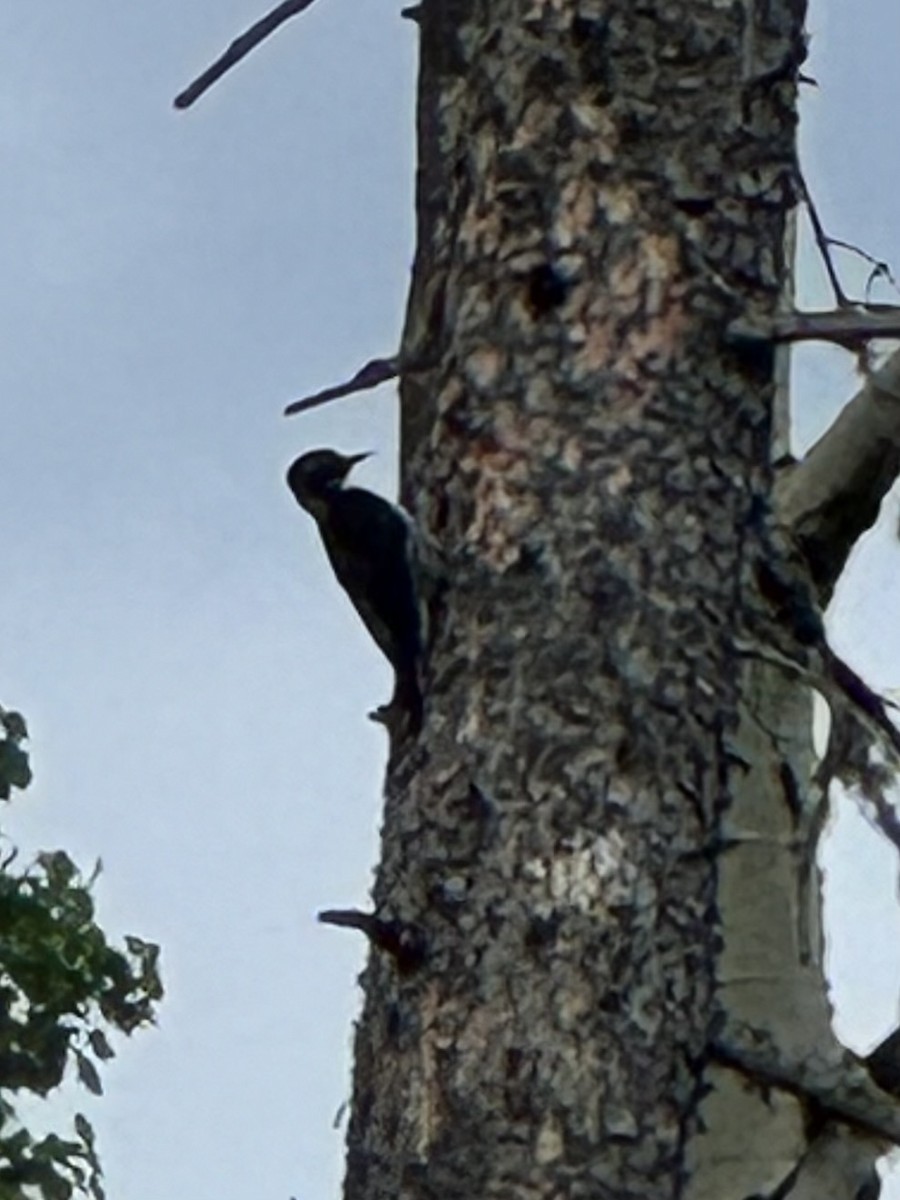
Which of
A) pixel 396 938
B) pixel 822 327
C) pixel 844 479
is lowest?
pixel 396 938

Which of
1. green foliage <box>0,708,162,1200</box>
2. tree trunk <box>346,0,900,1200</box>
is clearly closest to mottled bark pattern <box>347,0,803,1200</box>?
tree trunk <box>346,0,900,1200</box>

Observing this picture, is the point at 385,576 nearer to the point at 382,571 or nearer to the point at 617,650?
the point at 382,571

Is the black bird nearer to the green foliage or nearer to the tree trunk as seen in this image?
the tree trunk

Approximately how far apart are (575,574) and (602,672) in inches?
5.2

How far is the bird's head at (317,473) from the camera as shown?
391 centimetres

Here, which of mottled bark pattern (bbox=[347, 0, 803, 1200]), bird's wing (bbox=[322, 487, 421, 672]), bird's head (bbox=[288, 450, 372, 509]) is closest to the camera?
mottled bark pattern (bbox=[347, 0, 803, 1200])

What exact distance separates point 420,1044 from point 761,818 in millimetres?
500

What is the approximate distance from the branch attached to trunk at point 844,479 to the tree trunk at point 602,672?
5cm

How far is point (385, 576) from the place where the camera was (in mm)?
3609

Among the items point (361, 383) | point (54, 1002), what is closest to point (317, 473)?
point (361, 383)

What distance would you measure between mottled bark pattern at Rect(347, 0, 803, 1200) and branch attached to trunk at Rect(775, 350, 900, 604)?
0.24 feet

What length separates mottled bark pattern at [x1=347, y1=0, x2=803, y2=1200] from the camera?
10.9ft

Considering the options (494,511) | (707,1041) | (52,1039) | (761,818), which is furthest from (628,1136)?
(52,1039)

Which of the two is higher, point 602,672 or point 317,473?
point 317,473
